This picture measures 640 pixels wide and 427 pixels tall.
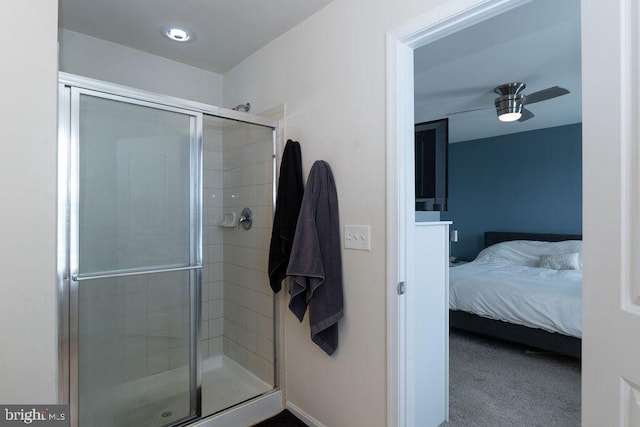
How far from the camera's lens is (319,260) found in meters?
1.75

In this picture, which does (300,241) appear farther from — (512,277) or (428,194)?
(512,277)

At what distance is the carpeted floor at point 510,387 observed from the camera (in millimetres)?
2117

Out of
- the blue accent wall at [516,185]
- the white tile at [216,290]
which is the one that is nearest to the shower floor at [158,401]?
the white tile at [216,290]

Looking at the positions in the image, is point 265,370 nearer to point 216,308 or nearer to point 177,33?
point 216,308

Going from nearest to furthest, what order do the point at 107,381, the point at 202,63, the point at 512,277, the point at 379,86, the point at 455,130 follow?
the point at 379,86, the point at 107,381, the point at 202,63, the point at 512,277, the point at 455,130

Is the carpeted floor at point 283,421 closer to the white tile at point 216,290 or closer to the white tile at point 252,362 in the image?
the white tile at point 252,362

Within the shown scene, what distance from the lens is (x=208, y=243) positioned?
2.70 m

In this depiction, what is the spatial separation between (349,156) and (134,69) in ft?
6.07

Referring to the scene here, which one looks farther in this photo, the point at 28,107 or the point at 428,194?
the point at 428,194

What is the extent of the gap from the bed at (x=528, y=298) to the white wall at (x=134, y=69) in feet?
10.3

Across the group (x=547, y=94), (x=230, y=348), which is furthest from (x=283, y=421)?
(x=547, y=94)

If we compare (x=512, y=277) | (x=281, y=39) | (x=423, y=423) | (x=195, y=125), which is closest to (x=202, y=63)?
(x=281, y=39)

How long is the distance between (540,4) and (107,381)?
3.15m

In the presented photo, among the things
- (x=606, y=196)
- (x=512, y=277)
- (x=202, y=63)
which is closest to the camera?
(x=606, y=196)
